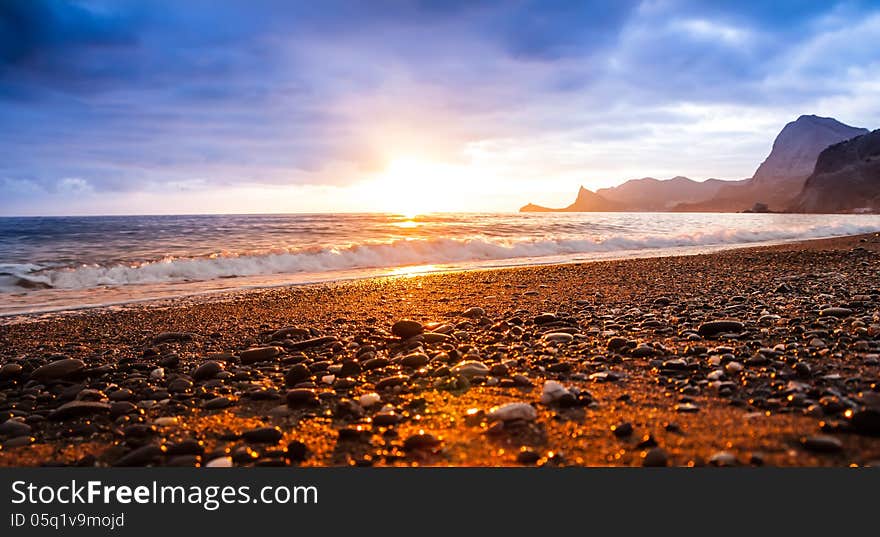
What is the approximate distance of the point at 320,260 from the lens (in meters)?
16.1

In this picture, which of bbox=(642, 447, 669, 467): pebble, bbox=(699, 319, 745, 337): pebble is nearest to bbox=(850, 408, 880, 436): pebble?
bbox=(642, 447, 669, 467): pebble

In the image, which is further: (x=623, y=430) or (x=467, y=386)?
(x=467, y=386)

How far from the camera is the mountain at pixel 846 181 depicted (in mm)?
125938

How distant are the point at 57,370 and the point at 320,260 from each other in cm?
1185

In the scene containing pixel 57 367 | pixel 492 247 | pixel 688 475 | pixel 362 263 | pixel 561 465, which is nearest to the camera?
pixel 688 475

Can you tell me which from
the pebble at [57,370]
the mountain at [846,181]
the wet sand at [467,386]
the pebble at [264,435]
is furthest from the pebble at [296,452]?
the mountain at [846,181]

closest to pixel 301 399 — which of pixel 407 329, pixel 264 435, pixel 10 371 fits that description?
pixel 264 435

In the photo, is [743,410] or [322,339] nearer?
[743,410]

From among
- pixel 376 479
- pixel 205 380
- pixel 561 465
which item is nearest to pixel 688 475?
pixel 561 465

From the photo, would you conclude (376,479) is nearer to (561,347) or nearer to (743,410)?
(743,410)

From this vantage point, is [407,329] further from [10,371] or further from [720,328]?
[10,371]

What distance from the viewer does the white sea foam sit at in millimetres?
12906

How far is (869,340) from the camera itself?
13.3 ft

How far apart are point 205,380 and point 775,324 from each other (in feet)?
18.5
